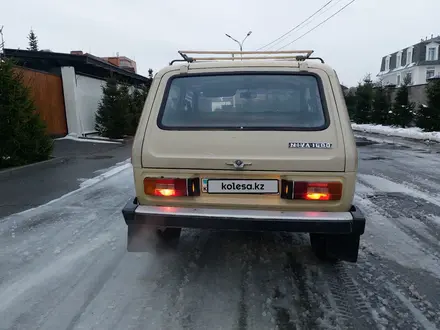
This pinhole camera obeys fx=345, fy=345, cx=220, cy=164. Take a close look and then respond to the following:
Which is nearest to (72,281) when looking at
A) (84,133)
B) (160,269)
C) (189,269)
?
(160,269)

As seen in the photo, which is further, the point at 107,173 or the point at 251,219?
the point at 107,173

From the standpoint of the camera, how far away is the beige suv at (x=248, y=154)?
2832 millimetres

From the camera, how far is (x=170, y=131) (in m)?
3.11

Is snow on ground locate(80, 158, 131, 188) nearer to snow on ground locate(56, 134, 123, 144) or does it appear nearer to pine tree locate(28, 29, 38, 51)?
snow on ground locate(56, 134, 123, 144)

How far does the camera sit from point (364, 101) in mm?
31688

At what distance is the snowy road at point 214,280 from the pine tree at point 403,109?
21897 millimetres

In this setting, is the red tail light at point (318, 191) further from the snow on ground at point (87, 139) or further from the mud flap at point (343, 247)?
the snow on ground at point (87, 139)

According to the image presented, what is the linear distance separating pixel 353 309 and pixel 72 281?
7.95 ft

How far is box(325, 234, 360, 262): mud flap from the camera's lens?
3.09 m

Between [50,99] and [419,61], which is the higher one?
[419,61]

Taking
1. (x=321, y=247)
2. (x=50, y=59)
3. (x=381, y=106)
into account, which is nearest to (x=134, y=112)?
(x=50, y=59)

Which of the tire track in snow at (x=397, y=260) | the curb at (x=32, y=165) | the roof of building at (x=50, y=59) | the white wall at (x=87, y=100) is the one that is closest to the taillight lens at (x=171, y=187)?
the tire track in snow at (x=397, y=260)

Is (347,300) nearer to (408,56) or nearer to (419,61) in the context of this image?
(419,61)

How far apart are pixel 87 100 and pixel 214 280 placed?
1717 centimetres
